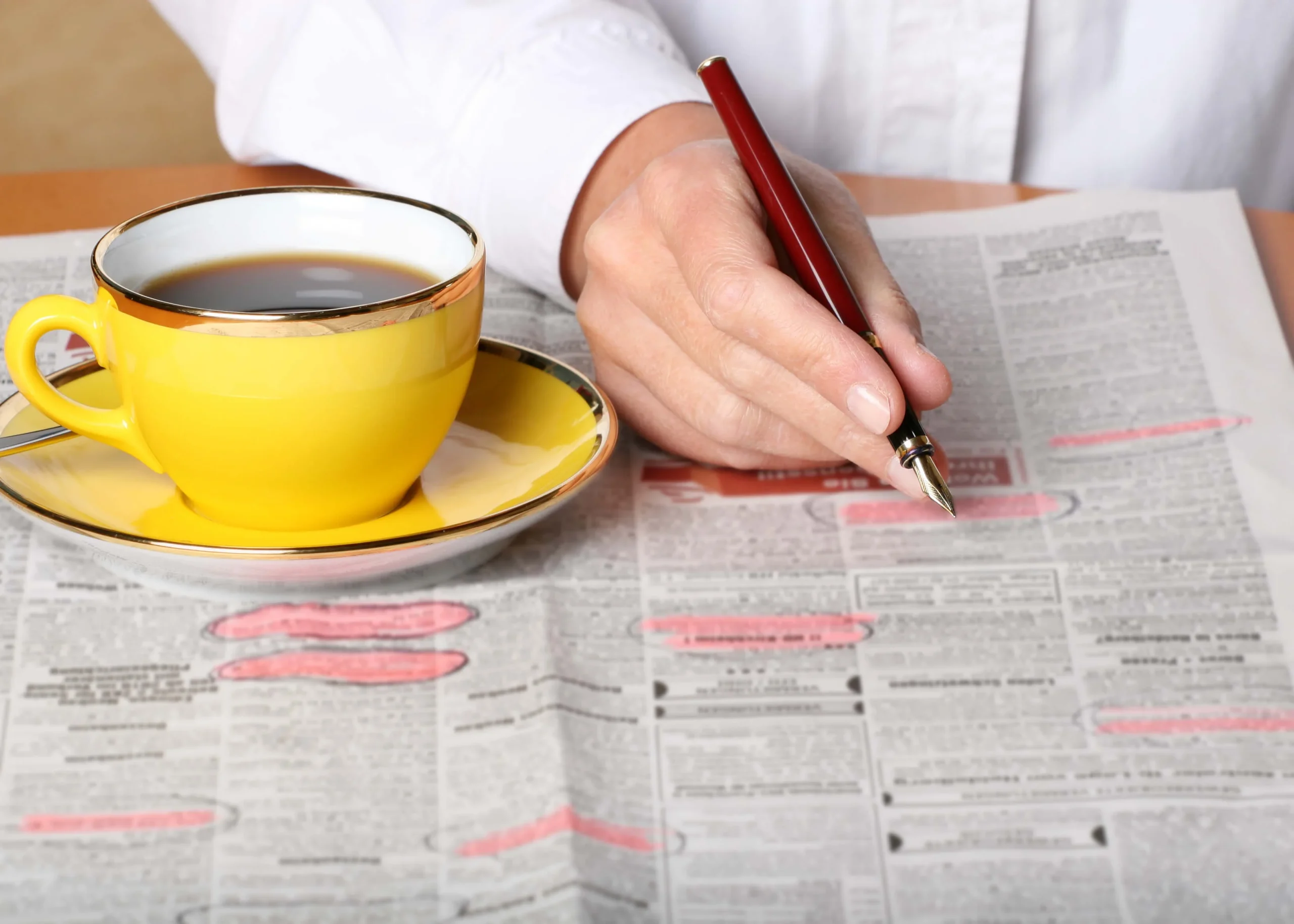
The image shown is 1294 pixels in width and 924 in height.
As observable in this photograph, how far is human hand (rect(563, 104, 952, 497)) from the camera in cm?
41

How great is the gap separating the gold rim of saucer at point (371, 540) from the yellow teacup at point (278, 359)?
27 millimetres

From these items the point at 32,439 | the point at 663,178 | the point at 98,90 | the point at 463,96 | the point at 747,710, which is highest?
the point at 98,90

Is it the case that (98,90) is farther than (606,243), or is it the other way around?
(98,90)

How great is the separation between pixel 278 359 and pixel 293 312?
0.02 metres

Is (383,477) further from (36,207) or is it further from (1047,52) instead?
(1047,52)

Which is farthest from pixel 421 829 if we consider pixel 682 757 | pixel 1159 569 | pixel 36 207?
pixel 36 207

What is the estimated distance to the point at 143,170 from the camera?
2.25 feet

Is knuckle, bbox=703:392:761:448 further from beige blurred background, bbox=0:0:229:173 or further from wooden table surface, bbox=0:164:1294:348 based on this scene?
beige blurred background, bbox=0:0:229:173

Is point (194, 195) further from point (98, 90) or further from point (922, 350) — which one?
point (98, 90)

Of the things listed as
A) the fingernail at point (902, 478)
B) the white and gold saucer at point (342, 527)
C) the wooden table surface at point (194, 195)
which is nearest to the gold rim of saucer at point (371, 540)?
the white and gold saucer at point (342, 527)

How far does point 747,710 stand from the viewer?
1.24 feet

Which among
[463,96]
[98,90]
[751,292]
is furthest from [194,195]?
[98,90]

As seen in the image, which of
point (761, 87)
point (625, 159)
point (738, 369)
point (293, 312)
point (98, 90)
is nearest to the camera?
point (293, 312)

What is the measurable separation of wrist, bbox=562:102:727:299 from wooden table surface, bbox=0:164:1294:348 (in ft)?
0.43
